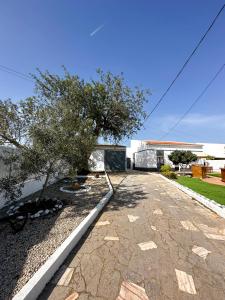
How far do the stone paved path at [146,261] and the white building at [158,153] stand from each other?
22600mm

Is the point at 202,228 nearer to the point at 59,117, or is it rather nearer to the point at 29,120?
the point at 59,117

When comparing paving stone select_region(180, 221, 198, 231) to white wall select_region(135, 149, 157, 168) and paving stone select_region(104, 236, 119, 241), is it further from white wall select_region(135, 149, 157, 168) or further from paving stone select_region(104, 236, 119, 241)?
white wall select_region(135, 149, 157, 168)

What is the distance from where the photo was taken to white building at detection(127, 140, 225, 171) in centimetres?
2872

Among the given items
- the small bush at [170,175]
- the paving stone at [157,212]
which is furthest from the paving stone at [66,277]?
the small bush at [170,175]

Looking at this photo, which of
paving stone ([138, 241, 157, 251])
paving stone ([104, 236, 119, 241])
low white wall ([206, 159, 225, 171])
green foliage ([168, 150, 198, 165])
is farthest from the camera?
low white wall ([206, 159, 225, 171])

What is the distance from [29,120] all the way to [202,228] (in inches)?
246

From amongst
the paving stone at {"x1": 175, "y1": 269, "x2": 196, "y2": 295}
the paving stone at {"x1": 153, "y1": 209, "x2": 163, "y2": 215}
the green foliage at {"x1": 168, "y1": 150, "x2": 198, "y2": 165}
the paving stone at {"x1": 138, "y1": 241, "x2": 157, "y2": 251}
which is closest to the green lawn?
the paving stone at {"x1": 153, "y1": 209, "x2": 163, "y2": 215}

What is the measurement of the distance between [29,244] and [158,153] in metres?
27.9

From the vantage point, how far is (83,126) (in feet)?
25.1

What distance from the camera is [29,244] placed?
4152 mm

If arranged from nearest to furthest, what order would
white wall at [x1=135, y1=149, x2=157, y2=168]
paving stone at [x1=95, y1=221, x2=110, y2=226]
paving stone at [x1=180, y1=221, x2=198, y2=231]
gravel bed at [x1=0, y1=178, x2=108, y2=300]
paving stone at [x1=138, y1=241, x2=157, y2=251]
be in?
gravel bed at [x1=0, y1=178, x2=108, y2=300], paving stone at [x1=138, y1=241, x2=157, y2=251], paving stone at [x1=180, y1=221, x2=198, y2=231], paving stone at [x1=95, y1=221, x2=110, y2=226], white wall at [x1=135, y1=149, x2=157, y2=168]

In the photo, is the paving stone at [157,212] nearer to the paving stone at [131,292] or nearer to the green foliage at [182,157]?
the paving stone at [131,292]

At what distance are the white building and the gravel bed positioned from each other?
23.0 meters

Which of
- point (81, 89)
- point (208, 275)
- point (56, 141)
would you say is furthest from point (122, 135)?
point (208, 275)
